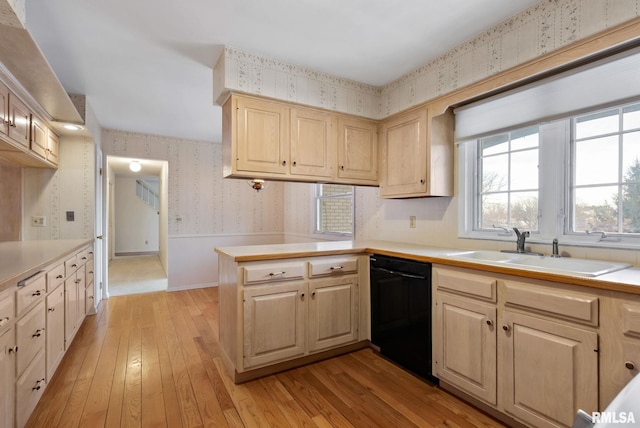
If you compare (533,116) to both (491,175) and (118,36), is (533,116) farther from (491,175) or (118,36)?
(118,36)

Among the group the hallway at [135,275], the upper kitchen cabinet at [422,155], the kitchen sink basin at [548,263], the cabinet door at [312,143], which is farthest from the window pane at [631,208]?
the hallway at [135,275]

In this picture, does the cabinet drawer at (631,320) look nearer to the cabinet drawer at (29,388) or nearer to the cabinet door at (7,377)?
the cabinet door at (7,377)

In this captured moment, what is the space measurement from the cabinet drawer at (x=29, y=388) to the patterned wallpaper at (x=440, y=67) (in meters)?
2.15

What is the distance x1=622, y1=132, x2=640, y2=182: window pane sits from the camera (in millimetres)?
1761

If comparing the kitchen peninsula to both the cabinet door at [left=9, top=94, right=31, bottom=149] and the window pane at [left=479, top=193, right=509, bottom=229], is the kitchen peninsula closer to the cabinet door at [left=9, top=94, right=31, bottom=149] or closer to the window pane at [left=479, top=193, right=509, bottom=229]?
the window pane at [left=479, top=193, right=509, bottom=229]

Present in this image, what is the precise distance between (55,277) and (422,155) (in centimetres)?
→ 294

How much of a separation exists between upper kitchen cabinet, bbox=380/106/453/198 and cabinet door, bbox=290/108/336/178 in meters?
0.62

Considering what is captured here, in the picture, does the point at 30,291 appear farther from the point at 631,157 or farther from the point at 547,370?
the point at 631,157

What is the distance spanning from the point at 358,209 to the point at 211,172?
2.80 m

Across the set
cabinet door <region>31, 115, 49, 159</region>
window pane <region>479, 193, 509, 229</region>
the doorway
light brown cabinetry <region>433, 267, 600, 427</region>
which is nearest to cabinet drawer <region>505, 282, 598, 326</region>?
light brown cabinetry <region>433, 267, 600, 427</region>

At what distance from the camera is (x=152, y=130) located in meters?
4.60

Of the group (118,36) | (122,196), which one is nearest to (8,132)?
(118,36)

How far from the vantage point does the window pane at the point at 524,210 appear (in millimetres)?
2203

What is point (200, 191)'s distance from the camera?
16.8 feet
